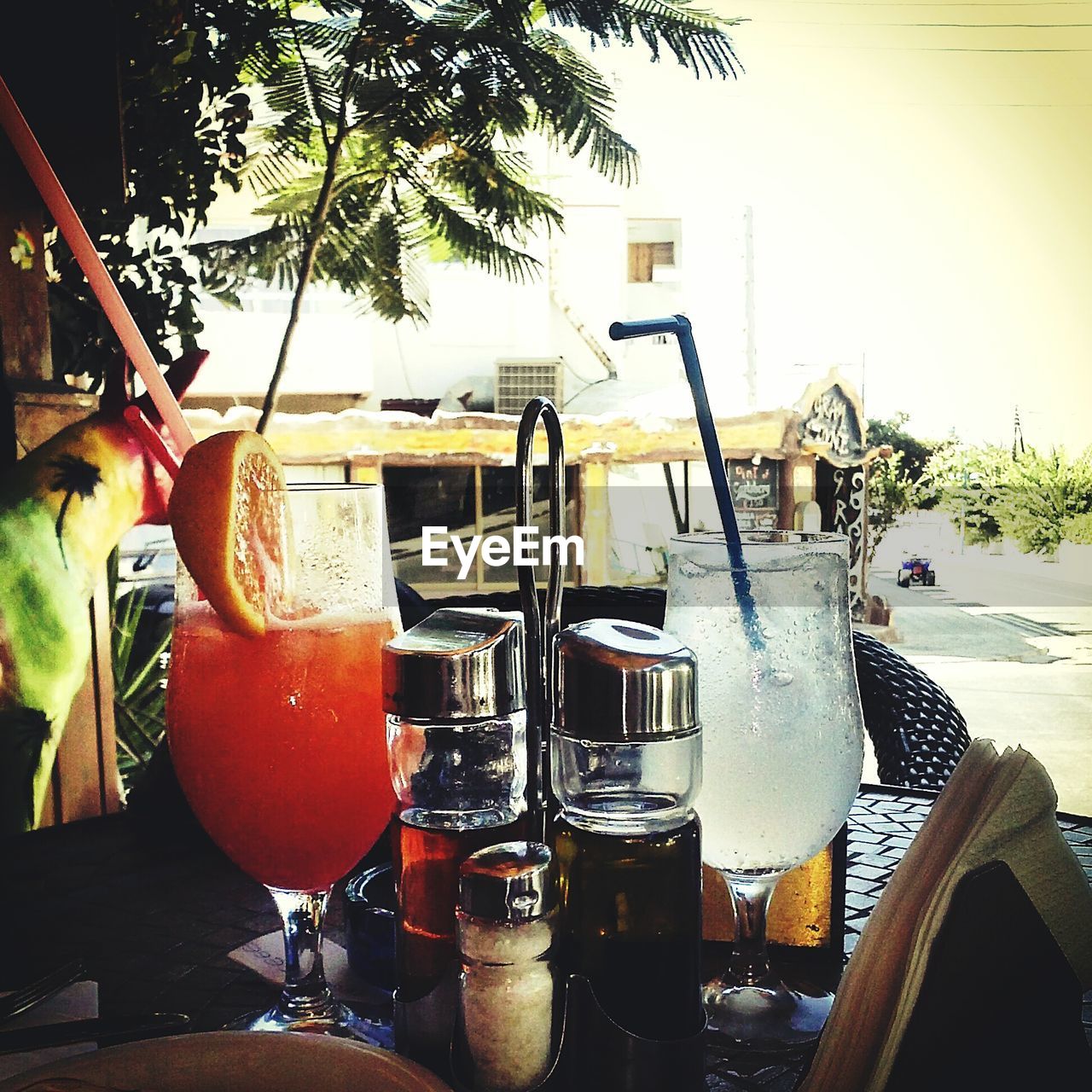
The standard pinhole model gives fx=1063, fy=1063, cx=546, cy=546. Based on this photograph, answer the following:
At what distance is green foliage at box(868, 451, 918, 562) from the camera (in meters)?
6.17

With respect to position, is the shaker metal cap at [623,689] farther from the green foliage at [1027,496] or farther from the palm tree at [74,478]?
the green foliage at [1027,496]

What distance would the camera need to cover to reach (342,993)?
21.1 inches

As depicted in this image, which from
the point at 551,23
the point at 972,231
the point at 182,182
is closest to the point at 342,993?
the point at 182,182

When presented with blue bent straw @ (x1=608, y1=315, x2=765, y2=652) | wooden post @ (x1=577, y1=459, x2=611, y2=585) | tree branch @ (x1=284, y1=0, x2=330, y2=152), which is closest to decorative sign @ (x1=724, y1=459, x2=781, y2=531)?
wooden post @ (x1=577, y1=459, x2=611, y2=585)

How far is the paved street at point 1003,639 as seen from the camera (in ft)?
19.0

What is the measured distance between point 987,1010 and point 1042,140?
6.53m

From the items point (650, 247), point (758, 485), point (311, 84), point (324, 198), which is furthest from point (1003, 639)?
point (311, 84)

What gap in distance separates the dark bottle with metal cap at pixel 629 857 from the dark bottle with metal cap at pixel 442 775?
0.08ft

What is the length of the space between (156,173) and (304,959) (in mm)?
3114

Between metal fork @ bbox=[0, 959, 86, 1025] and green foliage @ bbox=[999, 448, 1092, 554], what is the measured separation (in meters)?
5.96

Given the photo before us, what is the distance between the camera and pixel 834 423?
591 centimetres

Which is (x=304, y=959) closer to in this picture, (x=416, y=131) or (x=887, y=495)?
(x=416, y=131)
